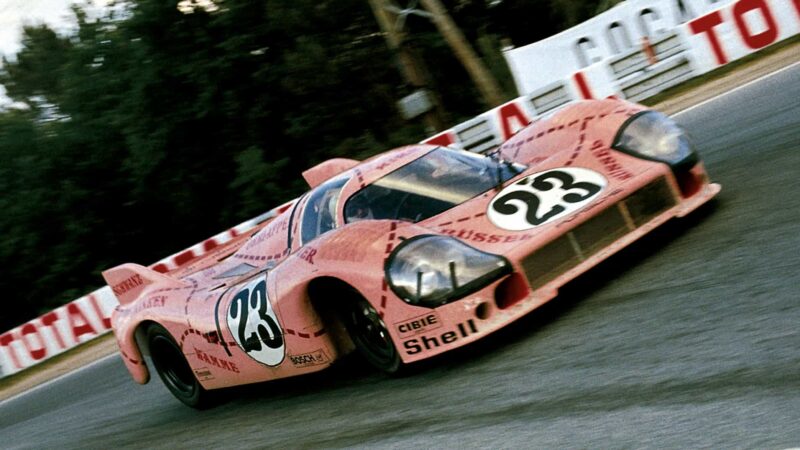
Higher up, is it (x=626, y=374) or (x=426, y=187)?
(x=426, y=187)

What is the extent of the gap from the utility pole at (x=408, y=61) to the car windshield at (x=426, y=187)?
1309 centimetres

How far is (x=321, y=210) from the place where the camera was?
6.02 m

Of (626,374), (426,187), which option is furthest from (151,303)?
(626,374)

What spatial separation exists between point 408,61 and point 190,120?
741cm

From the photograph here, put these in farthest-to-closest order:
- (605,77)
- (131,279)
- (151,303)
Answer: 1. (605,77)
2. (131,279)
3. (151,303)

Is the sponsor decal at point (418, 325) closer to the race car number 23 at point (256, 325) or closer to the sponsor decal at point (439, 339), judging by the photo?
the sponsor decal at point (439, 339)

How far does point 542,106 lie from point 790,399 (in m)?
11.3

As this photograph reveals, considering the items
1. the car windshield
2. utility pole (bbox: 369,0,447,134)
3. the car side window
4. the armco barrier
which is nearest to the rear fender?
the car side window

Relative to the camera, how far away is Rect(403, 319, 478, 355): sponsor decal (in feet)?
15.3

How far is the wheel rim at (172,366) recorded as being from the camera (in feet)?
22.6

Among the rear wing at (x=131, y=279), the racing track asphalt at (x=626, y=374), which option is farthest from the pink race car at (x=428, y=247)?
the rear wing at (x=131, y=279)

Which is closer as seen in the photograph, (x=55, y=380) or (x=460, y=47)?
(x=55, y=380)

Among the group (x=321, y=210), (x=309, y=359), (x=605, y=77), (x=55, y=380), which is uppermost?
(x=321, y=210)

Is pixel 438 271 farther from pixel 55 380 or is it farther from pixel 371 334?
pixel 55 380
